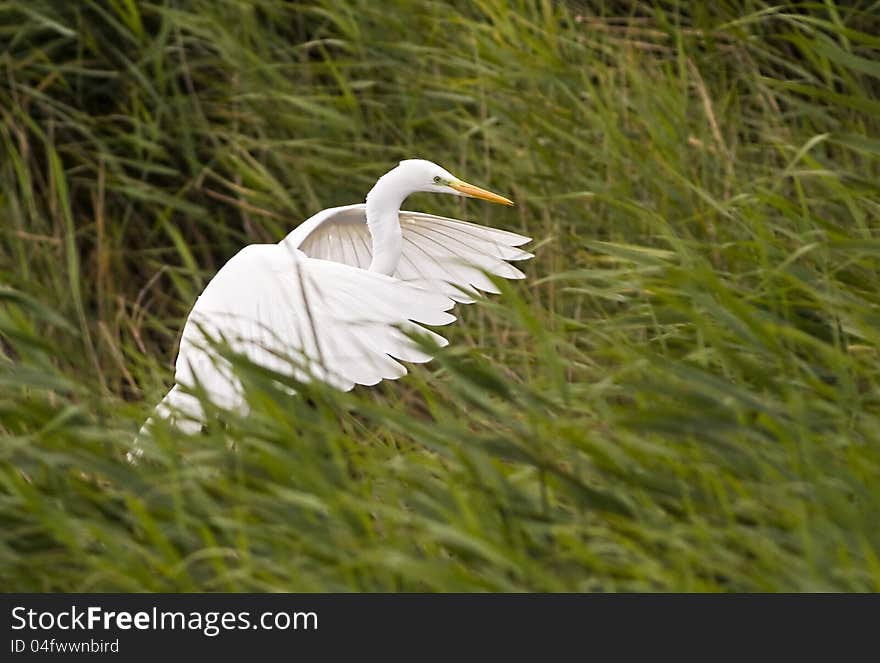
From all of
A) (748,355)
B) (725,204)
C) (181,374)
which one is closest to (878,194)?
(725,204)

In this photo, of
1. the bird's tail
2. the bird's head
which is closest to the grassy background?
the bird's tail

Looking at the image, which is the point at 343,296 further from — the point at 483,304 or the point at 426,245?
the point at 426,245

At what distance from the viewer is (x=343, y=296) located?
2438mm

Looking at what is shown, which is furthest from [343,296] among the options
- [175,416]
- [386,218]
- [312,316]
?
[175,416]

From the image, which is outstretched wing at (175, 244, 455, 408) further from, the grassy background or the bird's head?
the bird's head

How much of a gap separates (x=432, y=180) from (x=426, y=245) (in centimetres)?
26

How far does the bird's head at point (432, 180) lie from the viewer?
2.75m

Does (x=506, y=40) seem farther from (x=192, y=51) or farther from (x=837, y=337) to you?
(x=837, y=337)

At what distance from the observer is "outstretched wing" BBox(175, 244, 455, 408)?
227 cm

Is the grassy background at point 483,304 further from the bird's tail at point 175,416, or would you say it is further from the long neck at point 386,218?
the long neck at point 386,218

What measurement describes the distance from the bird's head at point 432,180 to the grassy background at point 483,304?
0.15m

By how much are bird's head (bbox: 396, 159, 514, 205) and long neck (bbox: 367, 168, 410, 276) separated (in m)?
0.02

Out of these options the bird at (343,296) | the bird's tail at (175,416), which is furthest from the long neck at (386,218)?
the bird's tail at (175,416)

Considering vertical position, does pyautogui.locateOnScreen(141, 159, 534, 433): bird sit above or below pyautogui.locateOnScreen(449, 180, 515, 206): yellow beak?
below
